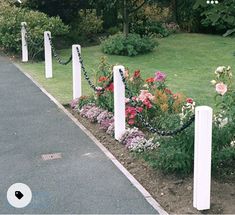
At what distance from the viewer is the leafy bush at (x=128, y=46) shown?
16.0m

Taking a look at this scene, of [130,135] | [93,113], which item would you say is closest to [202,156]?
[130,135]

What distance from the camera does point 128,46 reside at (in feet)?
52.6

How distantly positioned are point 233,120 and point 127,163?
1.48 meters

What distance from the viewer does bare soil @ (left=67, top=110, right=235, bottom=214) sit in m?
5.18

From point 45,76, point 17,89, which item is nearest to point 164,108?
point 17,89

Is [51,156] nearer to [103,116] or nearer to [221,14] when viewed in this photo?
[103,116]

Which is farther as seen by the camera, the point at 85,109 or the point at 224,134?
the point at 85,109

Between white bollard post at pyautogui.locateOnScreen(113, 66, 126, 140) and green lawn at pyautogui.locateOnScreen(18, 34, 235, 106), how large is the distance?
8.56 ft

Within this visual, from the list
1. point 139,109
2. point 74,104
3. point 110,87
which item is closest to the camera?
point 139,109

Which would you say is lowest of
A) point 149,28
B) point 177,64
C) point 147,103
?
point 177,64

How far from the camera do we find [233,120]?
19.1 ft

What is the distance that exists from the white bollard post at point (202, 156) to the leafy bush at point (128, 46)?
1099 centimetres

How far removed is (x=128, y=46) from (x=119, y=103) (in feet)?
29.0

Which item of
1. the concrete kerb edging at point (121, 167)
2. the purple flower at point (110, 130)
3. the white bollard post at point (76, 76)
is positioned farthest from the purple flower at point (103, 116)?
the white bollard post at point (76, 76)
